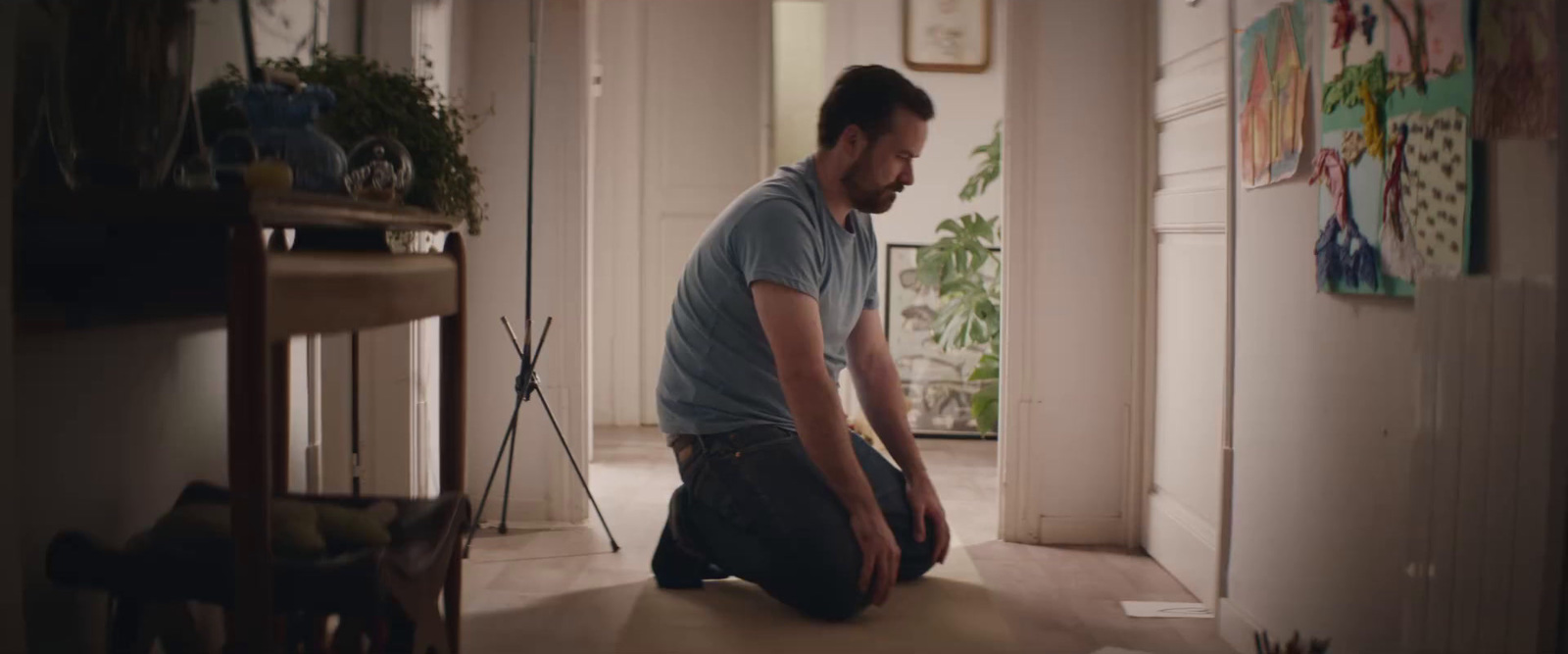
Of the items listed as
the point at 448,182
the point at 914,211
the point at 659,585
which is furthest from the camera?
the point at 914,211

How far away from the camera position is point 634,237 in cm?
565

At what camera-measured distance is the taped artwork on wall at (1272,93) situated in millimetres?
2324

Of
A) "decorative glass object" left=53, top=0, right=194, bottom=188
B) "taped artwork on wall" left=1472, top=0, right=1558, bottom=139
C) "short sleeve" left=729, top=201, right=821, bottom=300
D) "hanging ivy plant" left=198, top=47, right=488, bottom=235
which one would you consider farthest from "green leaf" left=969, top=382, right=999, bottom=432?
"decorative glass object" left=53, top=0, right=194, bottom=188

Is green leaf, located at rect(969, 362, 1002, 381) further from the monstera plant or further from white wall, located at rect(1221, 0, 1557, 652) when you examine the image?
white wall, located at rect(1221, 0, 1557, 652)

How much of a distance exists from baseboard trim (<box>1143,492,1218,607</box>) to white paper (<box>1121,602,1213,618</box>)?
0.04m

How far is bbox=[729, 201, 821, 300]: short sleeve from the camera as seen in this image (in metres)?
2.45

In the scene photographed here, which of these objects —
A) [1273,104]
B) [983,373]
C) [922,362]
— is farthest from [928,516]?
[922,362]

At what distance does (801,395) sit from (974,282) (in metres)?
2.60

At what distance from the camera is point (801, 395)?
2408 millimetres

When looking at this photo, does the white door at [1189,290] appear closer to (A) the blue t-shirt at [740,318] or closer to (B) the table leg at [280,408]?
(A) the blue t-shirt at [740,318]

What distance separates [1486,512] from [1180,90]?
5.48 ft

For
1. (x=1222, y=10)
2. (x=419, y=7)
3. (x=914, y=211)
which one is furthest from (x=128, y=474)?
(x=914, y=211)

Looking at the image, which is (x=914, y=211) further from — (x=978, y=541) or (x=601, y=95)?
(x=978, y=541)

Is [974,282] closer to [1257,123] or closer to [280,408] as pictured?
[1257,123]
